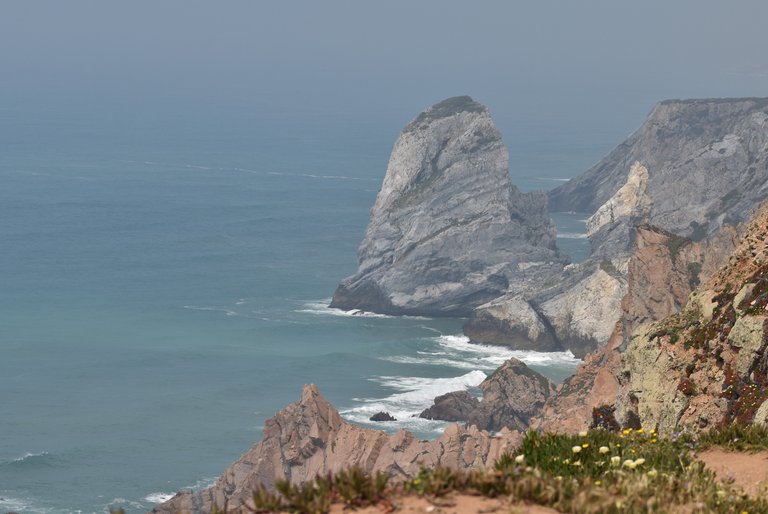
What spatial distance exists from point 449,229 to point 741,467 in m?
157

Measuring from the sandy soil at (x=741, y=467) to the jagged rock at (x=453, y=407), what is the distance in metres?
88.2

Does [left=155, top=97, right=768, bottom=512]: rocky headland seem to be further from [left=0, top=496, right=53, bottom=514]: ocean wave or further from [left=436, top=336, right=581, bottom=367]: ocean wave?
[left=0, top=496, right=53, bottom=514]: ocean wave

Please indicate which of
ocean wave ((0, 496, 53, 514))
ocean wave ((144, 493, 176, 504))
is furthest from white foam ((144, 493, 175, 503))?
ocean wave ((0, 496, 53, 514))

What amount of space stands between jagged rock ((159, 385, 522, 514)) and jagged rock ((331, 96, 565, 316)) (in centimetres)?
9045

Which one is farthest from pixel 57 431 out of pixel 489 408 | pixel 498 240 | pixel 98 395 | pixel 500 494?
pixel 500 494

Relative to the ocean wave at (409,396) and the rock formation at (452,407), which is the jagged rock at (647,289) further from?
the ocean wave at (409,396)

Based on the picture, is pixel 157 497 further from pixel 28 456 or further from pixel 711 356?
pixel 711 356

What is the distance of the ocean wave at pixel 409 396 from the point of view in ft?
378

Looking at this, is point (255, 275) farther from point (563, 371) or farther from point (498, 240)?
point (563, 371)

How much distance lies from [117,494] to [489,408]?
3073 cm

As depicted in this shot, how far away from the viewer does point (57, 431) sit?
112 meters

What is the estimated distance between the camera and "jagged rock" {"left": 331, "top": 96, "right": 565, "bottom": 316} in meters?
172

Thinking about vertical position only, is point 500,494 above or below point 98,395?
above

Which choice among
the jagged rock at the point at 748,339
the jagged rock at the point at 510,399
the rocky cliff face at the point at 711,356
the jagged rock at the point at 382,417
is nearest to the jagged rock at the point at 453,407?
the jagged rock at the point at 510,399
